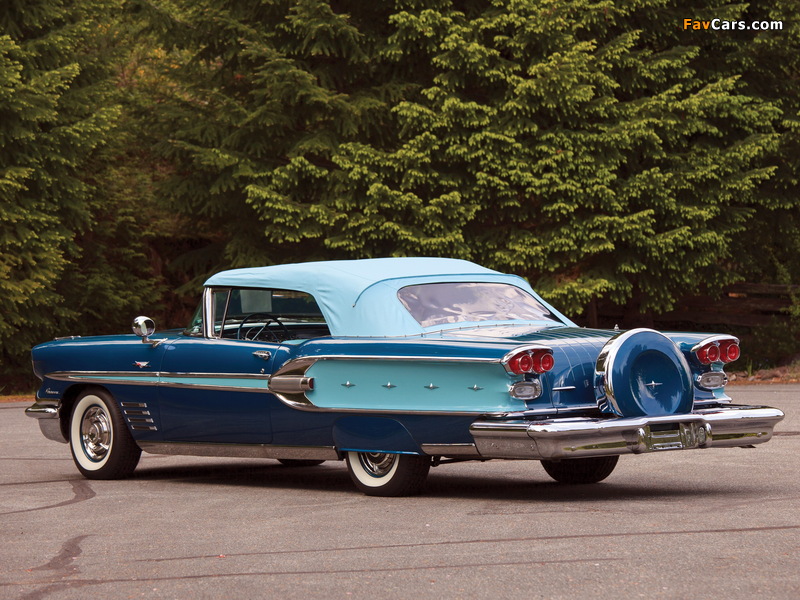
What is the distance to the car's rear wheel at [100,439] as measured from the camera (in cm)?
1021

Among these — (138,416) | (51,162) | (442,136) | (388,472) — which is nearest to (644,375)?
(388,472)

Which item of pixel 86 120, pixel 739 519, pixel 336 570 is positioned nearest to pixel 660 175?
pixel 86 120

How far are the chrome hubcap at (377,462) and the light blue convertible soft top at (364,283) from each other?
0.80 metres

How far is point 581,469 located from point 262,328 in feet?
8.36

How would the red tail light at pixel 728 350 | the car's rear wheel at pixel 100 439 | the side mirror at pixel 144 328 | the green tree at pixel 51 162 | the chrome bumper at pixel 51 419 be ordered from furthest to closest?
the green tree at pixel 51 162 → the chrome bumper at pixel 51 419 → the car's rear wheel at pixel 100 439 → the side mirror at pixel 144 328 → the red tail light at pixel 728 350

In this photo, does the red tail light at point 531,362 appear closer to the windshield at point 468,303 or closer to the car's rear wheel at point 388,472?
the car's rear wheel at point 388,472

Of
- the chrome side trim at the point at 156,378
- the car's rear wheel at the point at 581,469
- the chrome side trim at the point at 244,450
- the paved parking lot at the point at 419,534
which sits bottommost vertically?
the car's rear wheel at the point at 581,469

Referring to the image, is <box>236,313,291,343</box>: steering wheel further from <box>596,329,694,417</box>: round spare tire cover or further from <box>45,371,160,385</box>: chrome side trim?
<box>596,329,694,417</box>: round spare tire cover

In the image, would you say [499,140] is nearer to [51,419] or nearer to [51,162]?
[51,162]

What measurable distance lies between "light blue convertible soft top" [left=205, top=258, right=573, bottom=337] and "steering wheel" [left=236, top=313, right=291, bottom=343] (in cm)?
23

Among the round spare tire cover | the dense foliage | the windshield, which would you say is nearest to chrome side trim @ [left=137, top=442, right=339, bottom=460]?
the windshield

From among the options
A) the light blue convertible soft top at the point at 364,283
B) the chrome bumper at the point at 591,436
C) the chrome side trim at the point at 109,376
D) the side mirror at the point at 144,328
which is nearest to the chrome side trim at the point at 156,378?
the chrome side trim at the point at 109,376

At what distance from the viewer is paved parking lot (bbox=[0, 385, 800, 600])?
224 inches

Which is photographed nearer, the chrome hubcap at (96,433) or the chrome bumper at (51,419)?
the chrome hubcap at (96,433)
